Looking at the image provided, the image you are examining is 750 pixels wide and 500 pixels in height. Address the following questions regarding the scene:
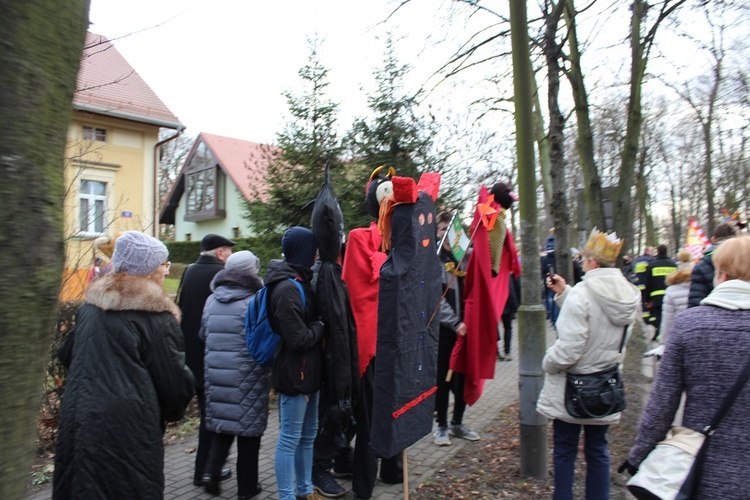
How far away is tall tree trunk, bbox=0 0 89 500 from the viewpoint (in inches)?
58.6

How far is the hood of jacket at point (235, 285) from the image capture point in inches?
169

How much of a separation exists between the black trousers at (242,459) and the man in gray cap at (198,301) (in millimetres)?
324

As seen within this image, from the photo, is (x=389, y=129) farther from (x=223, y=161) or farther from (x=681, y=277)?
(x=223, y=161)

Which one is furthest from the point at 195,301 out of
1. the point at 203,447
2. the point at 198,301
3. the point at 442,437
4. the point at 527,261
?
the point at 527,261

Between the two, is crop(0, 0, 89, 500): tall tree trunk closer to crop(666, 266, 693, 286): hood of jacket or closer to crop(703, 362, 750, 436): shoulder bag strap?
crop(703, 362, 750, 436): shoulder bag strap

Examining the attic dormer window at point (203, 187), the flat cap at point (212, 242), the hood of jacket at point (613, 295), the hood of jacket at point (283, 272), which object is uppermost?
the attic dormer window at point (203, 187)

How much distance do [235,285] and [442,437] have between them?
2.69 meters

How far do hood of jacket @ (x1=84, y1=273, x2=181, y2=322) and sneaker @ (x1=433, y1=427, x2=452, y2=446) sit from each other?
3.56 meters

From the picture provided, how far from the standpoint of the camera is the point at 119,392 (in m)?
2.67

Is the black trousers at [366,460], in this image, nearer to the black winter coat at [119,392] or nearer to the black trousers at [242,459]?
the black trousers at [242,459]

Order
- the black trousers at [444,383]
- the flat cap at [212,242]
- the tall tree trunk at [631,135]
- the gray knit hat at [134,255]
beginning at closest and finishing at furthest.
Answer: the gray knit hat at [134,255] < the flat cap at [212,242] < the black trousers at [444,383] < the tall tree trunk at [631,135]

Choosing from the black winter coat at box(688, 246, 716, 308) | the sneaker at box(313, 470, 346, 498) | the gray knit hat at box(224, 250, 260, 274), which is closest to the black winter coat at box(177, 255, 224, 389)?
the gray knit hat at box(224, 250, 260, 274)

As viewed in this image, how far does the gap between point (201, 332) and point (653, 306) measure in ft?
29.2

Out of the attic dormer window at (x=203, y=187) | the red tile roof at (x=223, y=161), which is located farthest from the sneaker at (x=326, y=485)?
the attic dormer window at (x=203, y=187)
